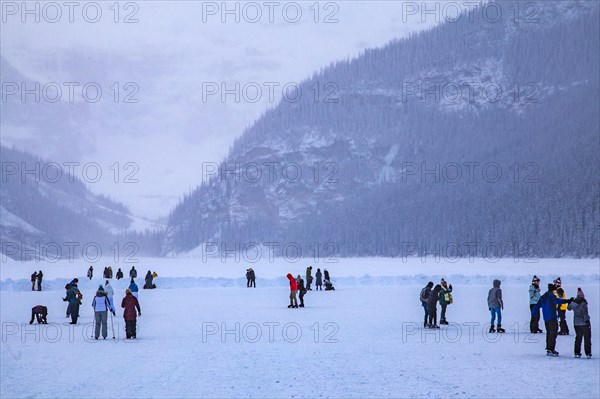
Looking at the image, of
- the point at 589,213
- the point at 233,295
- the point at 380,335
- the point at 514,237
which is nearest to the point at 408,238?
the point at 514,237

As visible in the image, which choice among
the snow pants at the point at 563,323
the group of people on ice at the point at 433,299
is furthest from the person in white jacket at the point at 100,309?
the snow pants at the point at 563,323

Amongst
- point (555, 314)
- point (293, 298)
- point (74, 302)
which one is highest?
point (555, 314)

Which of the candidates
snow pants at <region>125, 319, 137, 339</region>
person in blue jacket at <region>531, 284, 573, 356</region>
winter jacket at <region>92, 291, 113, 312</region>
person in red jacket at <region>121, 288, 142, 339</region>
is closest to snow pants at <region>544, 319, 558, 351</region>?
person in blue jacket at <region>531, 284, 573, 356</region>

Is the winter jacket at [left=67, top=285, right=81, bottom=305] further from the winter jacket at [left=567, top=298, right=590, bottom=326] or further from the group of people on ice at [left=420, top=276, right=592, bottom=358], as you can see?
the winter jacket at [left=567, top=298, right=590, bottom=326]

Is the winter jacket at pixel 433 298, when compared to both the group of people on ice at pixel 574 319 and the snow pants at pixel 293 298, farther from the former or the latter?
the snow pants at pixel 293 298

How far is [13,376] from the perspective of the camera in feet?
52.4

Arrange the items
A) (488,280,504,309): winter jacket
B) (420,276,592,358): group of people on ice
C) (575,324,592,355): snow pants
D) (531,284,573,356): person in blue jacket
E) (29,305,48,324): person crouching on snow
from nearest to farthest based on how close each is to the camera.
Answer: (420,276,592,358): group of people on ice → (575,324,592,355): snow pants → (531,284,573,356): person in blue jacket → (488,280,504,309): winter jacket → (29,305,48,324): person crouching on snow

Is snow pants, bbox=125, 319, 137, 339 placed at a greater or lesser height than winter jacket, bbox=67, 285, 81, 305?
lesser

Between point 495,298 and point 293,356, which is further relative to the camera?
point 495,298

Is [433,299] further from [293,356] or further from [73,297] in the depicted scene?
[73,297]

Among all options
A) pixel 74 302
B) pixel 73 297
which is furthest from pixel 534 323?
pixel 73 297

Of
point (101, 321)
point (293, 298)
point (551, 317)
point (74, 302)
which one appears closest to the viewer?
point (551, 317)

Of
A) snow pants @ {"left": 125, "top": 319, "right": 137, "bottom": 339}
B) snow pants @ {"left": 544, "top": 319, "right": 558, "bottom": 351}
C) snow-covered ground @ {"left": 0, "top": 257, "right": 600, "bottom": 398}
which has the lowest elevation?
snow-covered ground @ {"left": 0, "top": 257, "right": 600, "bottom": 398}

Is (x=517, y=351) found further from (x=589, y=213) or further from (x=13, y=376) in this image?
(x=589, y=213)
